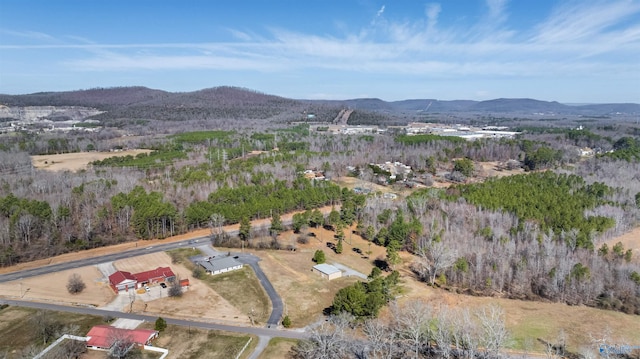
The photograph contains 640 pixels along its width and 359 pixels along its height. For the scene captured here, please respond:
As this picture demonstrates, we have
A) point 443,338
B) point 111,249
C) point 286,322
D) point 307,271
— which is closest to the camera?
point 443,338

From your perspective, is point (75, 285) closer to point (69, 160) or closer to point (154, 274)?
point (154, 274)

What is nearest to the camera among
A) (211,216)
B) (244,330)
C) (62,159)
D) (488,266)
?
(244,330)

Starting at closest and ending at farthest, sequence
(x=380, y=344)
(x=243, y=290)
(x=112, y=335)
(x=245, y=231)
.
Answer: (x=380, y=344) → (x=112, y=335) → (x=243, y=290) → (x=245, y=231)

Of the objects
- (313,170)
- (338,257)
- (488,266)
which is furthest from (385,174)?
(488,266)

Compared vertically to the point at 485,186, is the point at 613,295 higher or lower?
lower

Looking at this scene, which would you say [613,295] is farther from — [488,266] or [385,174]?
[385,174]

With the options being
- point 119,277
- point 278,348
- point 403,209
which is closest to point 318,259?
point 278,348

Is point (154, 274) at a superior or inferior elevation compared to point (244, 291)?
superior

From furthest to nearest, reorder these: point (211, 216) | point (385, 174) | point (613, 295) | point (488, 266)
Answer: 1. point (385, 174)
2. point (211, 216)
3. point (488, 266)
4. point (613, 295)
